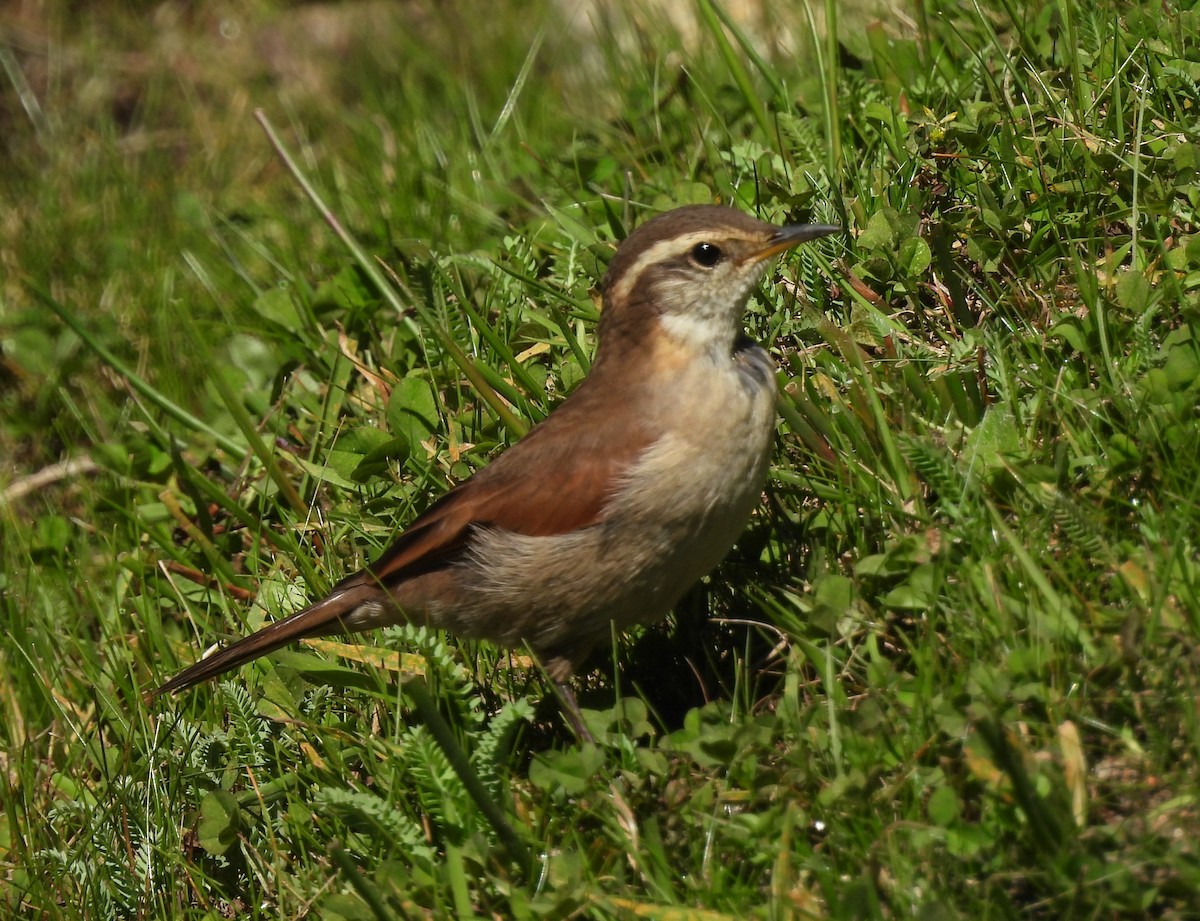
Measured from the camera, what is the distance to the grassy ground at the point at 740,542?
3.85 meters

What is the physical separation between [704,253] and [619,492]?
2.88 feet

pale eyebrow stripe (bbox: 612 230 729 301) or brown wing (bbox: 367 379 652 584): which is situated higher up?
pale eyebrow stripe (bbox: 612 230 729 301)

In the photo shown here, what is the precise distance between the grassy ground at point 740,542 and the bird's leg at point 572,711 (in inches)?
3.1

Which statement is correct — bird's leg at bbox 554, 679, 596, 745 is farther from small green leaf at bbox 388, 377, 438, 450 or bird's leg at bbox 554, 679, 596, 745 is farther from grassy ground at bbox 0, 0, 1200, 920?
small green leaf at bbox 388, 377, 438, 450

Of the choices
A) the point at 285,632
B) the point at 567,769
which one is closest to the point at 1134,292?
the point at 567,769

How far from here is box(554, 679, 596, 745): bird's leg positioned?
179 inches

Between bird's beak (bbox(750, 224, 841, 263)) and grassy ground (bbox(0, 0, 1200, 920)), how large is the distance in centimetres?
49

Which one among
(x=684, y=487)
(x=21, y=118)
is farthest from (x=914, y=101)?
(x=21, y=118)

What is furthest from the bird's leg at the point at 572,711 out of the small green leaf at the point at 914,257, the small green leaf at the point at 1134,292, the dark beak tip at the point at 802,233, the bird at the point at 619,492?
the small green leaf at the point at 1134,292

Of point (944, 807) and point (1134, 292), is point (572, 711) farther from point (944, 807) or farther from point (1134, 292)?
point (1134, 292)

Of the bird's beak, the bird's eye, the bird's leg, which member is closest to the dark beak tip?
the bird's beak

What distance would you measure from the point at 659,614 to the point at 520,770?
0.68 m

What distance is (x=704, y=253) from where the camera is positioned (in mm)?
4906

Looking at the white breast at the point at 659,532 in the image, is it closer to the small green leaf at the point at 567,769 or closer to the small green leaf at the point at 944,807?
the small green leaf at the point at 567,769
